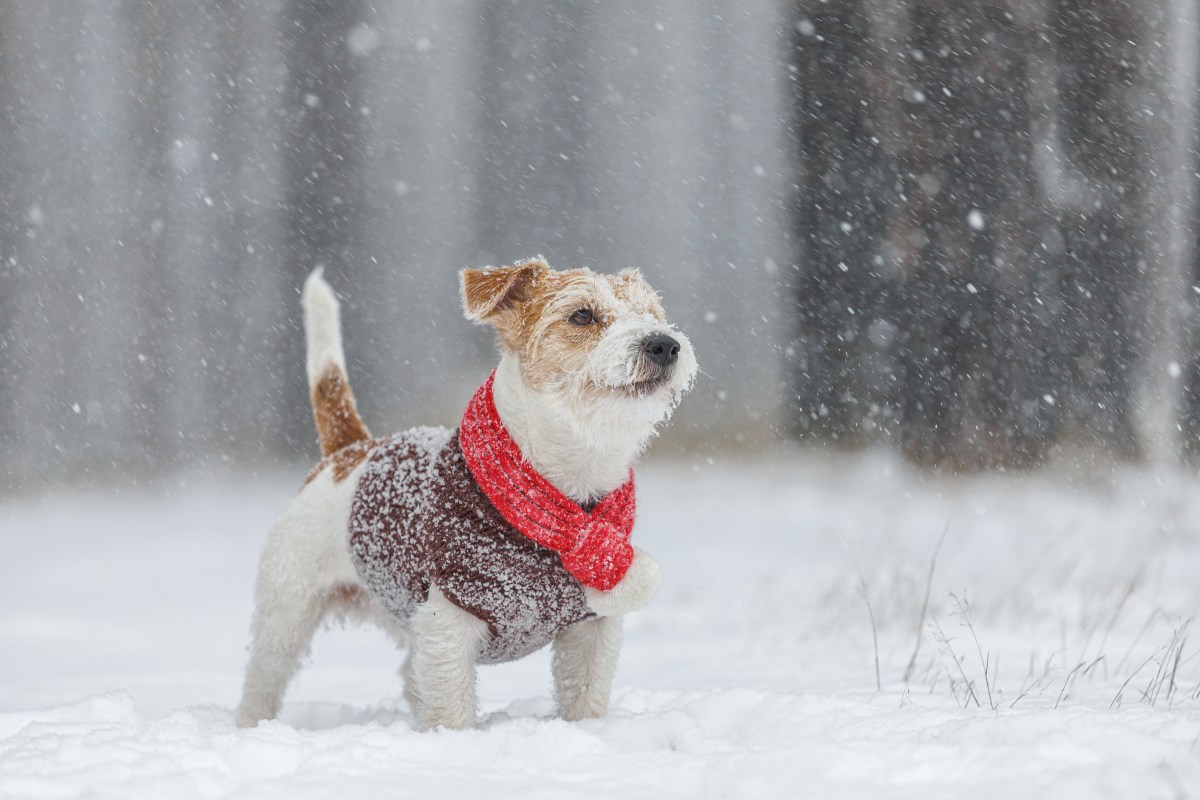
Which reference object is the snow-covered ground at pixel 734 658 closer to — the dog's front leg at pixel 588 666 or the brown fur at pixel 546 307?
the dog's front leg at pixel 588 666

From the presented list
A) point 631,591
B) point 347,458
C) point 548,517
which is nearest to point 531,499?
point 548,517

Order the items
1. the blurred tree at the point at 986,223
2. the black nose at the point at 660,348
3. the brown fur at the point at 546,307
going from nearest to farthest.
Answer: the black nose at the point at 660,348, the brown fur at the point at 546,307, the blurred tree at the point at 986,223

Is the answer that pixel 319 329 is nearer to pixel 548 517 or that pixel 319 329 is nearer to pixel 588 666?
pixel 548 517

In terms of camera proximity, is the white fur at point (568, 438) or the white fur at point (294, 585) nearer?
the white fur at point (568, 438)

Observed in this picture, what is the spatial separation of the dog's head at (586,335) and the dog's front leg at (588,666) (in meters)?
0.65

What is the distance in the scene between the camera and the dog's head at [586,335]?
7.85ft

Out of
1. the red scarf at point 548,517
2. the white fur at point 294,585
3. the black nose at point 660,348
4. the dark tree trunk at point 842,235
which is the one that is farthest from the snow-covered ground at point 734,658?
the black nose at point 660,348

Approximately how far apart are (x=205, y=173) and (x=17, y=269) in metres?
2.64

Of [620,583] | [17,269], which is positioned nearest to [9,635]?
[620,583]

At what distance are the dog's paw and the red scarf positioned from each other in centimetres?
2

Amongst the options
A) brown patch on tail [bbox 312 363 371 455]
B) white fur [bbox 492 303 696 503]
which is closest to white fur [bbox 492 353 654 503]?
white fur [bbox 492 303 696 503]

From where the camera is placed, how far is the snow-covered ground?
1.82 m

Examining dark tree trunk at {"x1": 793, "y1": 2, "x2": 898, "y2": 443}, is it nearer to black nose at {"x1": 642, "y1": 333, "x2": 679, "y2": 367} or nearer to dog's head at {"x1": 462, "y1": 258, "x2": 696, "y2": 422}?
dog's head at {"x1": 462, "y1": 258, "x2": 696, "y2": 422}

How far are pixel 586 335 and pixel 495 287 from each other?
0.31 metres
